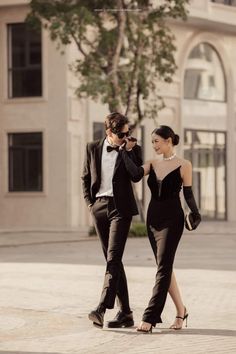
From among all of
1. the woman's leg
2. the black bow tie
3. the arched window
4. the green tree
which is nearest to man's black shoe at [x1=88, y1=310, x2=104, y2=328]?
the woman's leg

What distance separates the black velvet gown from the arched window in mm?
28249

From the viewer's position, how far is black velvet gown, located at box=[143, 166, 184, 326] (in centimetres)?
954

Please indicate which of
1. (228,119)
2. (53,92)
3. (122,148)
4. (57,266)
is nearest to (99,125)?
(53,92)

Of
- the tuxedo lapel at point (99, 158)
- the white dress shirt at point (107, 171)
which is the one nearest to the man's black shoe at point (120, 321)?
the white dress shirt at point (107, 171)

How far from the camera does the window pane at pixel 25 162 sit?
33.7 metres

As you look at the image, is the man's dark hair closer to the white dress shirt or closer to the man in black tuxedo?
the man in black tuxedo

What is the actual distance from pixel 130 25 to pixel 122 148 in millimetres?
17552

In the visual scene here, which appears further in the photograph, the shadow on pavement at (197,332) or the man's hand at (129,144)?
the man's hand at (129,144)

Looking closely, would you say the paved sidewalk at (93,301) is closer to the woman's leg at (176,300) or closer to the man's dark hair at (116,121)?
the woman's leg at (176,300)

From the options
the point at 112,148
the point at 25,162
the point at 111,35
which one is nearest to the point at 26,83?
the point at 25,162

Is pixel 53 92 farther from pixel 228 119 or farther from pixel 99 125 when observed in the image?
pixel 228 119

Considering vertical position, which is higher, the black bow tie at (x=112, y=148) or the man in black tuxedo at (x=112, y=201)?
the black bow tie at (x=112, y=148)

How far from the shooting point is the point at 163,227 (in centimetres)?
961

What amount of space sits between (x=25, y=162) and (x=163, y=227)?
24337 mm
